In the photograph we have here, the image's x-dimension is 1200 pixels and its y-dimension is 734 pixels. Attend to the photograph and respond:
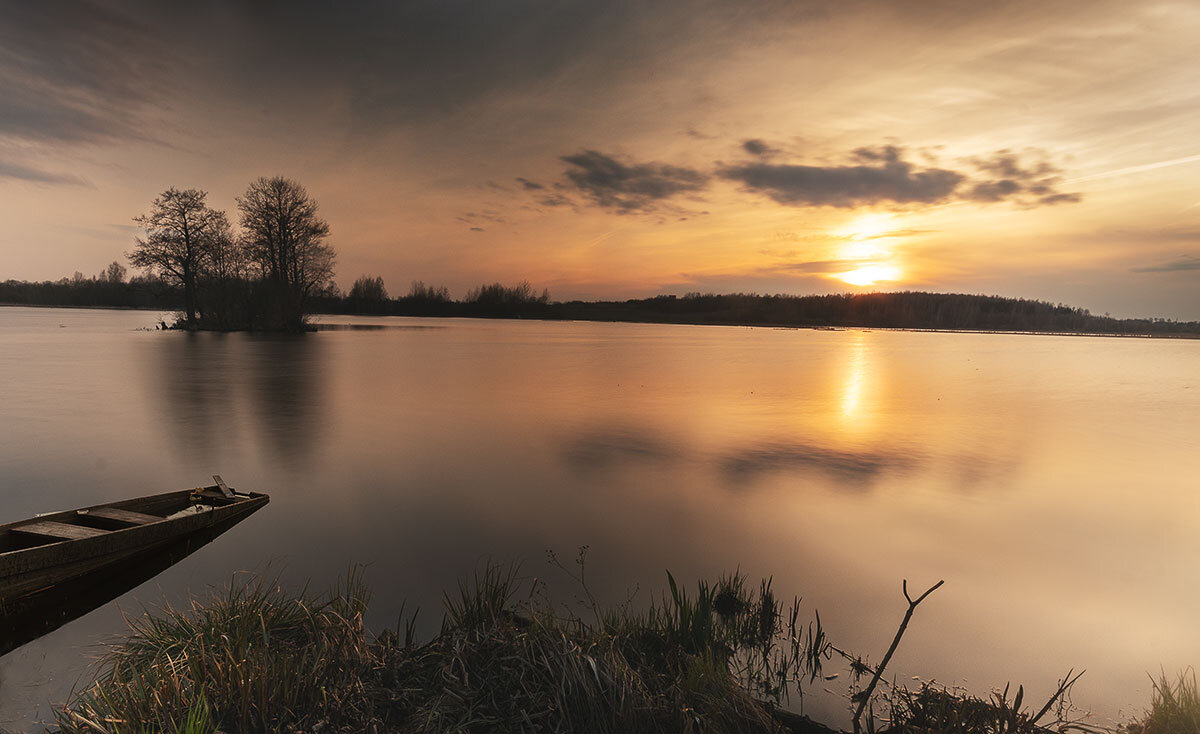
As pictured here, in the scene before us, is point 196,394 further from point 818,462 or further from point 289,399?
point 818,462

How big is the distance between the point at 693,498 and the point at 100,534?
865 centimetres

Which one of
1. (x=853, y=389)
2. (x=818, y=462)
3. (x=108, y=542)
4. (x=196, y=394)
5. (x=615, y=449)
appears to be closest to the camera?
(x=108, y=542)

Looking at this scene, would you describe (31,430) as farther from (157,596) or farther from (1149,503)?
(1149,503)

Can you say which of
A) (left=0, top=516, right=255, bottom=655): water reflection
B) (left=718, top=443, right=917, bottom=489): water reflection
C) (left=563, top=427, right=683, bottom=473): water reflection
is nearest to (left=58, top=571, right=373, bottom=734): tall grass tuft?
(left=0, top=516, right=255, bottom=655): water reflection

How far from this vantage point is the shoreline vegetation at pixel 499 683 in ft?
13.6

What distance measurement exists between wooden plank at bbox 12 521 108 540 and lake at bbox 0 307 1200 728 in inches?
33.6

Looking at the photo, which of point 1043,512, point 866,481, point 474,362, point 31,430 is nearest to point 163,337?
point 474,362

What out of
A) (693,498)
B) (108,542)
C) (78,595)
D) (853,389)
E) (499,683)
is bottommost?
(853,389)

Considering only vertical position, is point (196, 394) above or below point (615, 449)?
above

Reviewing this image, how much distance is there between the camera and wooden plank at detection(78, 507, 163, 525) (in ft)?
24.8

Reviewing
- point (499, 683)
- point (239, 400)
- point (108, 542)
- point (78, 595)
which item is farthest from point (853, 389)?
point (78, 595)

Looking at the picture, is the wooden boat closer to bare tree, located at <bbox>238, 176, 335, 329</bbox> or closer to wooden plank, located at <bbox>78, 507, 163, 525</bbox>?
wooden plank, located at <bbox>78, 507, 163, 525</bbox>

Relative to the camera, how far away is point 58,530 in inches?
274

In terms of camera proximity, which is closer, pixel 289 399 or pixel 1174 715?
pixel 1174 715
